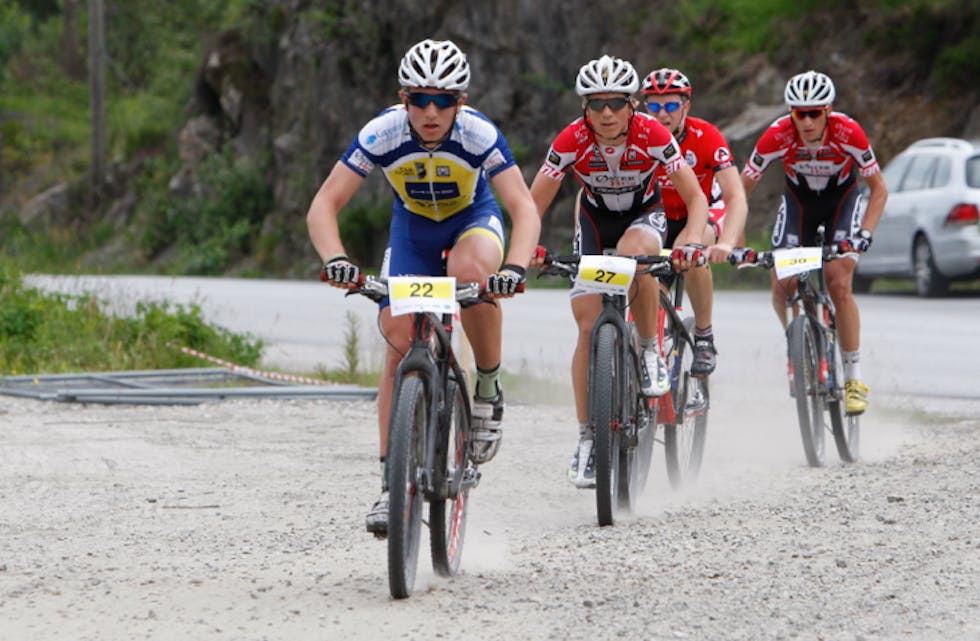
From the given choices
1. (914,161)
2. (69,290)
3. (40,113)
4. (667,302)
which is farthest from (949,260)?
(40,113)

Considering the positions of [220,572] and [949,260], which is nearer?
[220,572]

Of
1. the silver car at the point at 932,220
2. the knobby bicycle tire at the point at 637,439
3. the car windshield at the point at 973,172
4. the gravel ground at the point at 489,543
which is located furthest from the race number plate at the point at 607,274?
the car windshield at the point at 973,172

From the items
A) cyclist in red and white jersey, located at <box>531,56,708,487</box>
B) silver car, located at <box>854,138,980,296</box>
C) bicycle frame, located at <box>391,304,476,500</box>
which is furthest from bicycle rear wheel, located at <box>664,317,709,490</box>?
silver car, located at <box>854,138,980,296</box>

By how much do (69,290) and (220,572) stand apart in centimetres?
1082

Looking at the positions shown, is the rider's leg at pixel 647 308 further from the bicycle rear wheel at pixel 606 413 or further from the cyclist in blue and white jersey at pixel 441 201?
the cyclist in blue and white jersey at pixel 441 201

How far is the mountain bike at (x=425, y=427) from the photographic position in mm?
5766

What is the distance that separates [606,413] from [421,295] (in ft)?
6.23

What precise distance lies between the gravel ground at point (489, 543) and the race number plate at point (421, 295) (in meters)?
1.02

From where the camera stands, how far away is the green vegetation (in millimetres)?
13852

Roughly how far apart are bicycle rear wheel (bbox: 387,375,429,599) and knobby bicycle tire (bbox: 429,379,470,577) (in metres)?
0.14

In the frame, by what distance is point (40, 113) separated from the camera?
182 ft

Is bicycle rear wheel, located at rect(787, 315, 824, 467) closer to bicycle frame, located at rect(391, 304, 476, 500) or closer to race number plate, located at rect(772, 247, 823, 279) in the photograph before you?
race number plate, located at rect(772, 247, 823, 279)

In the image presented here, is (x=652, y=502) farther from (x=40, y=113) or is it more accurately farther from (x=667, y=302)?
(x=40, y=113)

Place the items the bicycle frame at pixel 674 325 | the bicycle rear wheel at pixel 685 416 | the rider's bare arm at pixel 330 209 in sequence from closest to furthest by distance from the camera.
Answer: the rider's bare arm at pixel 330 209 < the bicycle frame at pixel 674 325 < the bicycle rear wheel at pixel 685 416
